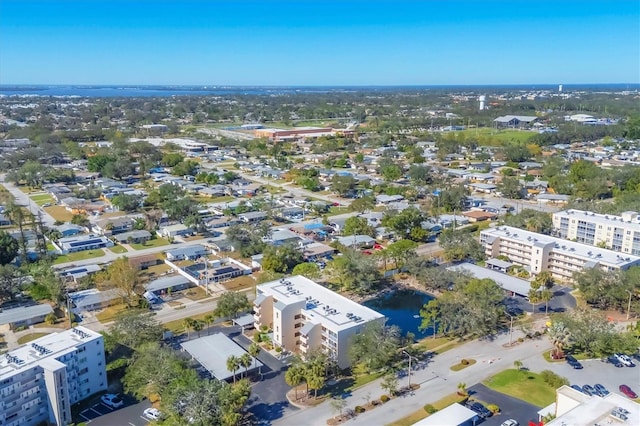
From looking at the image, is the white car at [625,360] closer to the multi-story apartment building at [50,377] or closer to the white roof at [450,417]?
the white roof at [450,417]

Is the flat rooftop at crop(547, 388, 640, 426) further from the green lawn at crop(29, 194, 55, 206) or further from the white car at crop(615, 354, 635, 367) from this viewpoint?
the green lawn at crop(29, 194, 55, 206)

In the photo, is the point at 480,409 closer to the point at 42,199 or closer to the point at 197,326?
the point at 197,326

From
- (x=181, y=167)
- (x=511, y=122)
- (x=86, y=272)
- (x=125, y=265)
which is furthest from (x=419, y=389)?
(x=511, y=122)

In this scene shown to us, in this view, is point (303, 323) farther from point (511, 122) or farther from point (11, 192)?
point (511, 122)

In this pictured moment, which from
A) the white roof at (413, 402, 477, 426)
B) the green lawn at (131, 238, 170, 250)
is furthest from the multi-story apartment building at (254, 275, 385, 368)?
the green lawn at (131, 238, 170, 250)

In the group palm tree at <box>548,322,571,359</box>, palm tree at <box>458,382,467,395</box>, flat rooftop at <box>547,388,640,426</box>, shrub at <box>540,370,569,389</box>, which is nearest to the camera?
flat rooftop at <box>547,388,640,426</box>

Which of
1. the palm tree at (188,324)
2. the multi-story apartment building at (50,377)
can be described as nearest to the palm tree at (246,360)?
the palm tree at (188,324)

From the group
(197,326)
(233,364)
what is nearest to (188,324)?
(197,326)
